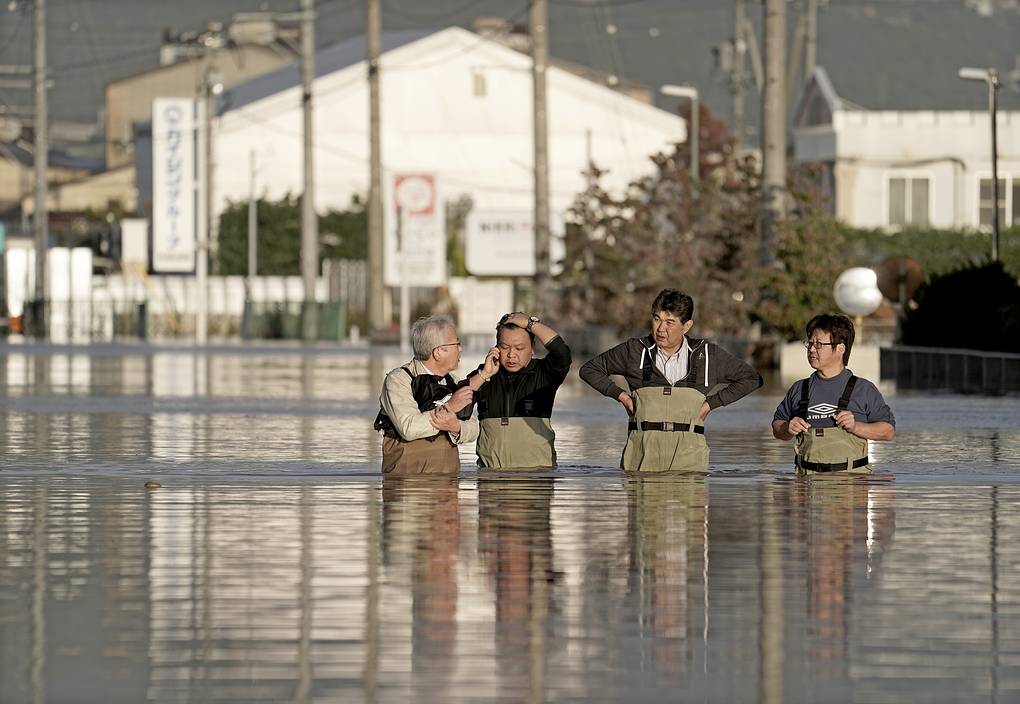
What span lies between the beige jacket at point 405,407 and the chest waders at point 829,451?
2.06m

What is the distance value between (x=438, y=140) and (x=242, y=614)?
104230 mm

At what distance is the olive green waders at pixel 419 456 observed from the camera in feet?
56.1

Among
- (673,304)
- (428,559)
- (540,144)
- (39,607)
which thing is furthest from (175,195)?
(39,607)

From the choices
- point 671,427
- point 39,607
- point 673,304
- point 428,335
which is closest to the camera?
point 39,607

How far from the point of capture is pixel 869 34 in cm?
14312

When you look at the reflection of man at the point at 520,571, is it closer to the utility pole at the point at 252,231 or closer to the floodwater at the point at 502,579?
the floodwater at the point at 502,579

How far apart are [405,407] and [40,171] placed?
7014 cm

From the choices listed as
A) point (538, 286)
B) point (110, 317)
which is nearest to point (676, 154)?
point (538, 286)

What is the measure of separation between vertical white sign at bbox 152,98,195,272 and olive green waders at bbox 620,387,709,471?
5569 centimetres

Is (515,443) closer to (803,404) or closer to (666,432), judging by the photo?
(666,432)

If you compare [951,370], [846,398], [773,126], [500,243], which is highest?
[773,126]

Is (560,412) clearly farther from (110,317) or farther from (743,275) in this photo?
(110,317)

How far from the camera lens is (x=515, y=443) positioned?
17.6 meters

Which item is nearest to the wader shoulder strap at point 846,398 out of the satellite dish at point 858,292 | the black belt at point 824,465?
the black belt at point 824,465
